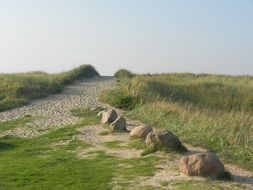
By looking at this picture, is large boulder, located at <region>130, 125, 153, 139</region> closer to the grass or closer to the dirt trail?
the dirt trail

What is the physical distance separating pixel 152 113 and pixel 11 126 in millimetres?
5310

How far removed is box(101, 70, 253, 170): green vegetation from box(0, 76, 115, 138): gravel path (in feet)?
4.94

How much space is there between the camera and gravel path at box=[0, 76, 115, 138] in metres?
19.6

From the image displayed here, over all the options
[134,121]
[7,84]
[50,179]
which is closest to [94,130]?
[134,121]

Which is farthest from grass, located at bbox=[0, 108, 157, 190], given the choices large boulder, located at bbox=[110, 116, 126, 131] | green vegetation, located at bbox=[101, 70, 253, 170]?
green vegetation, located at bbox=[101, 70, 253, 170]

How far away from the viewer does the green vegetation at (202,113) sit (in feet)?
44.1

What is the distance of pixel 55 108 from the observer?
24656 mm

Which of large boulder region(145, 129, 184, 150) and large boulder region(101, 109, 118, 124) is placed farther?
large boulder region(101, 109, 118, 124)

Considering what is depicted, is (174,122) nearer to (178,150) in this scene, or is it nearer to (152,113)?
(152,113)

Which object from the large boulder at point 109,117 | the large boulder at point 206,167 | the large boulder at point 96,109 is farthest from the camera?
the large boulder at point 96,109

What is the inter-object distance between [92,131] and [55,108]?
23.6 ft

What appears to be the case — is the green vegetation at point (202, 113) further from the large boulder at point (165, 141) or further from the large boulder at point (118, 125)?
the large boulder at point (118, 125)

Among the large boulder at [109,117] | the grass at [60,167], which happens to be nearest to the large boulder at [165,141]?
the grass at [60,167]

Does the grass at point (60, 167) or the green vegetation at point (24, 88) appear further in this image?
the green vegetation at point (24, 88)
